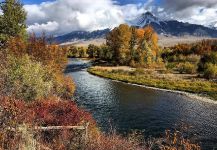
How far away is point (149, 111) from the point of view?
→ 1650 inches

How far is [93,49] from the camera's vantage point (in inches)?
6324

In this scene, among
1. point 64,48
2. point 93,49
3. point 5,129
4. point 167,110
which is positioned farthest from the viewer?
point 93,49

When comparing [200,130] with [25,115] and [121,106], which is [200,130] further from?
[25,115]

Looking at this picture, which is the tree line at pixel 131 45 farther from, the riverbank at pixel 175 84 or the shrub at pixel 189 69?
the riverbank at pixel 175 84

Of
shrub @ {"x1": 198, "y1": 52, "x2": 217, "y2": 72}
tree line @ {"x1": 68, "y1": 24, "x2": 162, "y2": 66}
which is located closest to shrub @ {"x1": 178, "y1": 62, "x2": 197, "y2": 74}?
shrub @ {"x1": 198, "y1": 52, "x2": 217, "y2": 72}

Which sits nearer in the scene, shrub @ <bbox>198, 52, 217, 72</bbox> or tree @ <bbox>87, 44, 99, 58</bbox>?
shrub @ <bbox>198, 52, 217, 72</bbox>

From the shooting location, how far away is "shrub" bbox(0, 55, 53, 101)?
1174 inches

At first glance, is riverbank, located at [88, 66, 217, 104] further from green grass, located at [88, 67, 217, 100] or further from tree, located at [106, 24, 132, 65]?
tree, located at [106, 24, 132, 65]

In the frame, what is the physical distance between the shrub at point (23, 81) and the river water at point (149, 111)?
7188 mm

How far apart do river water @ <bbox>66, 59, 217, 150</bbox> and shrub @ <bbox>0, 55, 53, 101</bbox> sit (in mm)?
7188

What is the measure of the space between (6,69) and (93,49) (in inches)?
5028

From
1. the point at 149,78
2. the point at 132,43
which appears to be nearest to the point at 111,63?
the point at 132,43

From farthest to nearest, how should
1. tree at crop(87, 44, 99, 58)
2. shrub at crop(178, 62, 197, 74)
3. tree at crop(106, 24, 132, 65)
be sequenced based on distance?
tree at crop(87, 44, 99, 58)
tree at crop(106, 24, 132, 65)
shrub at crop(178, 62, 197, 74)

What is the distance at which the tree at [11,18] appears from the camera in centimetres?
6128
